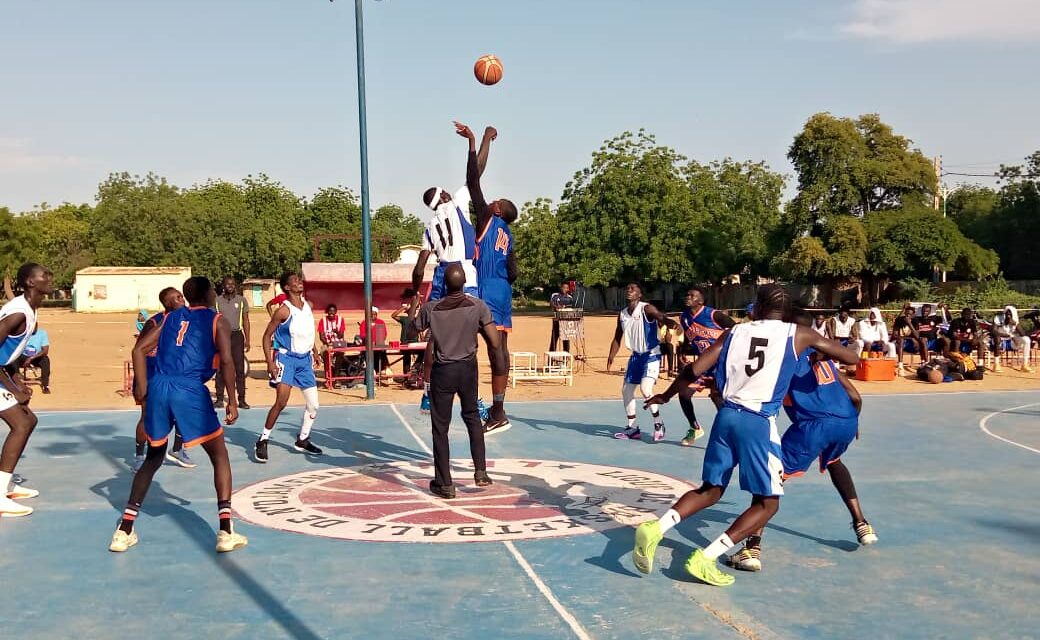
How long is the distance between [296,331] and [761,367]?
20.8ft

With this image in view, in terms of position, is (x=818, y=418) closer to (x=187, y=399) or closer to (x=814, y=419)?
(x=814, y=419)

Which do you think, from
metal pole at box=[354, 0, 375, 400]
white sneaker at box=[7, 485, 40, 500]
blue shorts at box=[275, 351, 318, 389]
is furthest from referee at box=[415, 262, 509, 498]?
metal pole at box=[354, 0, 375, 400]

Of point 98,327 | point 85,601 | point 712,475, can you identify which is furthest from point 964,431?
point 98,327

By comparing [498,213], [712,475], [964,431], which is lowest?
[964,431]

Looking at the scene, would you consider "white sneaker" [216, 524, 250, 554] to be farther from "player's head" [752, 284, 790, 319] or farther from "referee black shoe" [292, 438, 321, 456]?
"referee black shoe" [292, 438, 321, 456]

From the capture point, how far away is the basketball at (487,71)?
12086mm

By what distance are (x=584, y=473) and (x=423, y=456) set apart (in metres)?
2.19

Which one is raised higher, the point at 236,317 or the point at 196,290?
the point at 196,290

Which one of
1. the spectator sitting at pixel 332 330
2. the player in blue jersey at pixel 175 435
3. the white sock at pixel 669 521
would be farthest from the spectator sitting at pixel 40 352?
the white sock at pixel 669 521

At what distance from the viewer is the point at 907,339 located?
77.4 ft

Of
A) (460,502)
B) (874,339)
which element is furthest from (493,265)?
(874,339)

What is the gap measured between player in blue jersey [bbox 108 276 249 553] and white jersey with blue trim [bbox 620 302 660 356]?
6.12 m

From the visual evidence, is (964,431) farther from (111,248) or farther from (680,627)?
(111,248)

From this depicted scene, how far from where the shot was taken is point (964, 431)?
13.3 m
